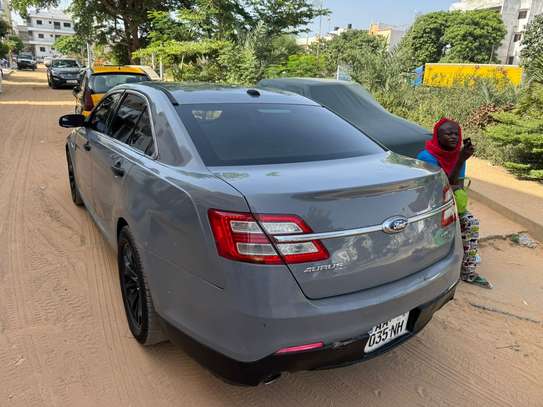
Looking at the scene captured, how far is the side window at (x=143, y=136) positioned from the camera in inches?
108

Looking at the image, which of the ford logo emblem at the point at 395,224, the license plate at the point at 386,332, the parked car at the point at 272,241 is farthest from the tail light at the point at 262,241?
the license plate at the point at 386,332

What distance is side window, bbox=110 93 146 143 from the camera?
3.15 metres

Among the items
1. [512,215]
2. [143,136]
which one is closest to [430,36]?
[512,215]

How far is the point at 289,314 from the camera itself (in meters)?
1.85

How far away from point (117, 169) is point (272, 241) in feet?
5.27

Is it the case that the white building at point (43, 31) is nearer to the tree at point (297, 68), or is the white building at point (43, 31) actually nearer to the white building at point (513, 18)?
the white building at point (513, 18)

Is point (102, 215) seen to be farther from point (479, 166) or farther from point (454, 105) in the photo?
point (454, 105)

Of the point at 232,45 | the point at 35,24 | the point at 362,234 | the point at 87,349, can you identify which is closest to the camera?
the point at 362,234

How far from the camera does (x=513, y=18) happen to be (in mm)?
57719

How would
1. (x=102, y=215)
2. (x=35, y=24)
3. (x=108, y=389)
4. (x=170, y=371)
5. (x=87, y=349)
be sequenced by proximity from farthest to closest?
(x=35, y=24), (x=102, y=215), (x=87, y=349), (x=170, y=371), (x=108, y=389)

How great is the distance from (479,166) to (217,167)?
7370 millimetres

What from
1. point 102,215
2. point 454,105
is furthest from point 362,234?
point 454,105

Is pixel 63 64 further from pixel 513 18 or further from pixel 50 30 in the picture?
pixel 50 30

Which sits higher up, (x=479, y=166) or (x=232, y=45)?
(x=232, y=45)
